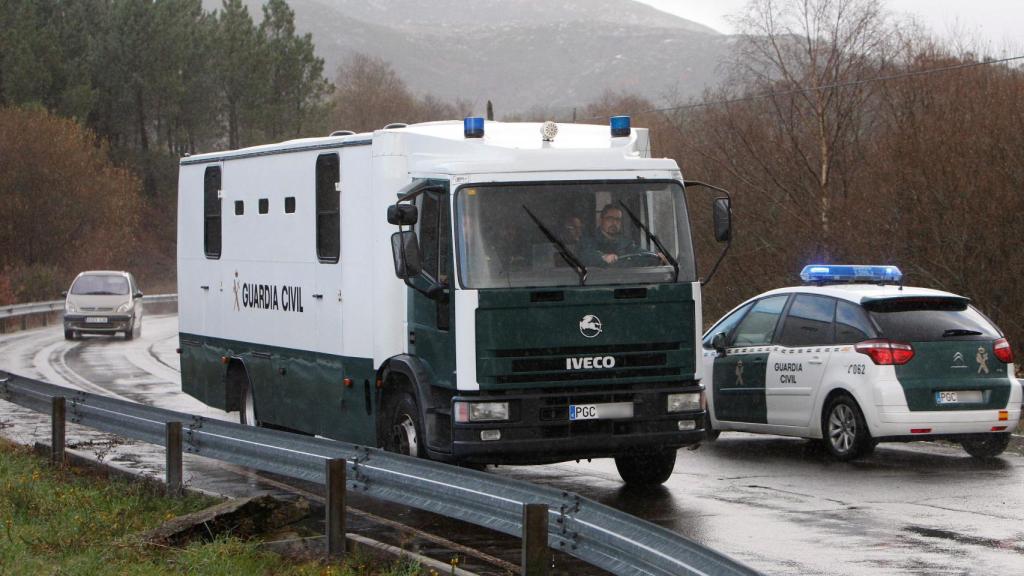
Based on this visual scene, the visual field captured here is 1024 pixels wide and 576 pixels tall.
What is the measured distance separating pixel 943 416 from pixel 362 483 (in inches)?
235

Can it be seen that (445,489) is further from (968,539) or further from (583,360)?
(968,539)

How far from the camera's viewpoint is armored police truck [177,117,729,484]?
10336 mm

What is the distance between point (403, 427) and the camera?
37.0 feet

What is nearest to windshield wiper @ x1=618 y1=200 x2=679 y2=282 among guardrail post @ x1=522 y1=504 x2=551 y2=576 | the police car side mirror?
the police car side mirror

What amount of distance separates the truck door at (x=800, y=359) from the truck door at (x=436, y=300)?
416cm

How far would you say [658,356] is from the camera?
10672 mm

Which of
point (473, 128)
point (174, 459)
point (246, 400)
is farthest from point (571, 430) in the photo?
point (246, 400)

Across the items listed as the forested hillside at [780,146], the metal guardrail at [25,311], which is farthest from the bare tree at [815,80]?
the metal guardrail at [25,311]

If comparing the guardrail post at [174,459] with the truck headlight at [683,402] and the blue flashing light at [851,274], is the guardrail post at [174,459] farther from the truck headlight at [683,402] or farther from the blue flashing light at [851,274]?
the blue flashing light at [851,274]

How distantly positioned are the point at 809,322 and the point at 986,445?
187 cm

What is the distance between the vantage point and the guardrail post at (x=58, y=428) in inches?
502

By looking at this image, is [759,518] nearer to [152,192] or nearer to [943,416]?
[943,416]

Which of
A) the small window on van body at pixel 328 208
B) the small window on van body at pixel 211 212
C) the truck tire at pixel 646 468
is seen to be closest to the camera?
the truck tire at pixel 646 468

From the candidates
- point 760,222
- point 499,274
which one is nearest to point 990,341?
point 499,274
